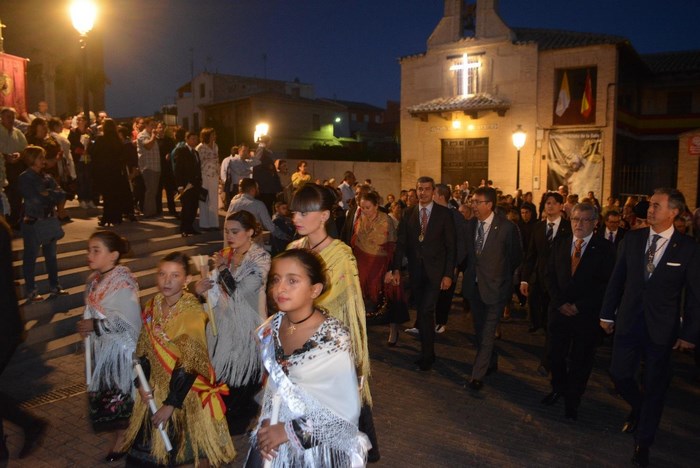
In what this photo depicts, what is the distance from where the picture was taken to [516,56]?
878 inches

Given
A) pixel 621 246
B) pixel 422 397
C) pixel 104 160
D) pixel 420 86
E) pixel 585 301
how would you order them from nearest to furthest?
pixel 621 246
pixel 585 301
pixel 422 397
pixel 104 160
pixel 420 86

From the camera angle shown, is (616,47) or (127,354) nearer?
(127,354)

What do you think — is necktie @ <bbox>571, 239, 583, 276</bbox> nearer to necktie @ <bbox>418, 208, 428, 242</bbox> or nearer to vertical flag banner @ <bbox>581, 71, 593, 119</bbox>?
necktie @ <bbox>418, 208, 428, 242</bbox>

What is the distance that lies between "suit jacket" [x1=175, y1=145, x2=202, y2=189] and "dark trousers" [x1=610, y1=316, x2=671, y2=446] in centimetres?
829

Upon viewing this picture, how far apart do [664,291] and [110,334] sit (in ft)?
13.7

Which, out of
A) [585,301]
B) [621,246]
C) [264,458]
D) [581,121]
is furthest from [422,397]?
[581,121]

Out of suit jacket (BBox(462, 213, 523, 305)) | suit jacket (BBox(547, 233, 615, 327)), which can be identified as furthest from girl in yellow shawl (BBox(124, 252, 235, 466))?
suit jacket (BBox(547, 233, 615, 327))

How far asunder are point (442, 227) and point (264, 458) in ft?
14.3

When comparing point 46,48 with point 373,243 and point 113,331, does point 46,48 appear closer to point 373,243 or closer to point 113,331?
point 373,243

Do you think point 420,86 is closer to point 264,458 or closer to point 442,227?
point 442,227

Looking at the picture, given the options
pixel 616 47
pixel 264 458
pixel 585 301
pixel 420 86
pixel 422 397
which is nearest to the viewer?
pixel 264 458

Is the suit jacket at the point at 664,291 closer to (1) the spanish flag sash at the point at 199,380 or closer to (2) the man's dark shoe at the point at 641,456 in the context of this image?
(2) the man's dark shoe at the point at 641,456

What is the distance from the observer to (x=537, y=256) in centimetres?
707

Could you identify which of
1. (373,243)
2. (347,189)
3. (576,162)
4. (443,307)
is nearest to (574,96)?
(576,162)
